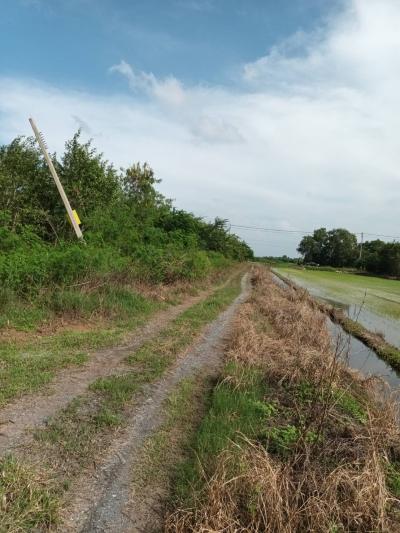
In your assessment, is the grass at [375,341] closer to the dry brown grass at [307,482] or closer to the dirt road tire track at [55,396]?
the dry brown grass at [307,482]

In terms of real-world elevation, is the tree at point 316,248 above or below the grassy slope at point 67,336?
above

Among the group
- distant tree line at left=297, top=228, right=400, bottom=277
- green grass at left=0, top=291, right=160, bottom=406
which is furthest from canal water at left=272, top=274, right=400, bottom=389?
distant tree line at left=297, top=228, right=400, bottom=277

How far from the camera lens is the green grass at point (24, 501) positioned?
3.00 metres

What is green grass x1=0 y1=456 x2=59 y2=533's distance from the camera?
3000 mm

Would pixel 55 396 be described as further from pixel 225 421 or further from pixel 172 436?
pixel 225 421

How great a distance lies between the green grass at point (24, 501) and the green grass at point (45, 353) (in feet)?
5.66

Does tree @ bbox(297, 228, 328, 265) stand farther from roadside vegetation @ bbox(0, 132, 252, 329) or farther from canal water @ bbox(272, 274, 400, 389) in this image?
canal water @ bbox(272, 274, 400, 389)

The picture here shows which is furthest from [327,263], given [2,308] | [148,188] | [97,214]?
[2,308]

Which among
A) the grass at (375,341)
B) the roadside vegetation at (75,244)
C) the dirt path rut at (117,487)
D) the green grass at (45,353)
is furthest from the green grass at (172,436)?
the grass at (375,341)

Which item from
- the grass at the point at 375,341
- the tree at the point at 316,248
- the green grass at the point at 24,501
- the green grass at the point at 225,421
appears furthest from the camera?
the tree at the point at 316,248

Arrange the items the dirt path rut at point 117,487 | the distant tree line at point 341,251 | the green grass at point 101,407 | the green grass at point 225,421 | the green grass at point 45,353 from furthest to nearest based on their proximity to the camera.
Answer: the distant tree line at point 341,251 → the green grass at point 45,353 → the green grass at point 101,407 → the green grass at point 225,421 → the dirt path rut at point 117,487

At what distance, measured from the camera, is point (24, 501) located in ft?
10.4

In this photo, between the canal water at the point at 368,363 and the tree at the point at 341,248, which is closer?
the canal water at the point at 368,363

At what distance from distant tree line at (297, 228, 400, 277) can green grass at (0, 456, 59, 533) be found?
3110 inches
